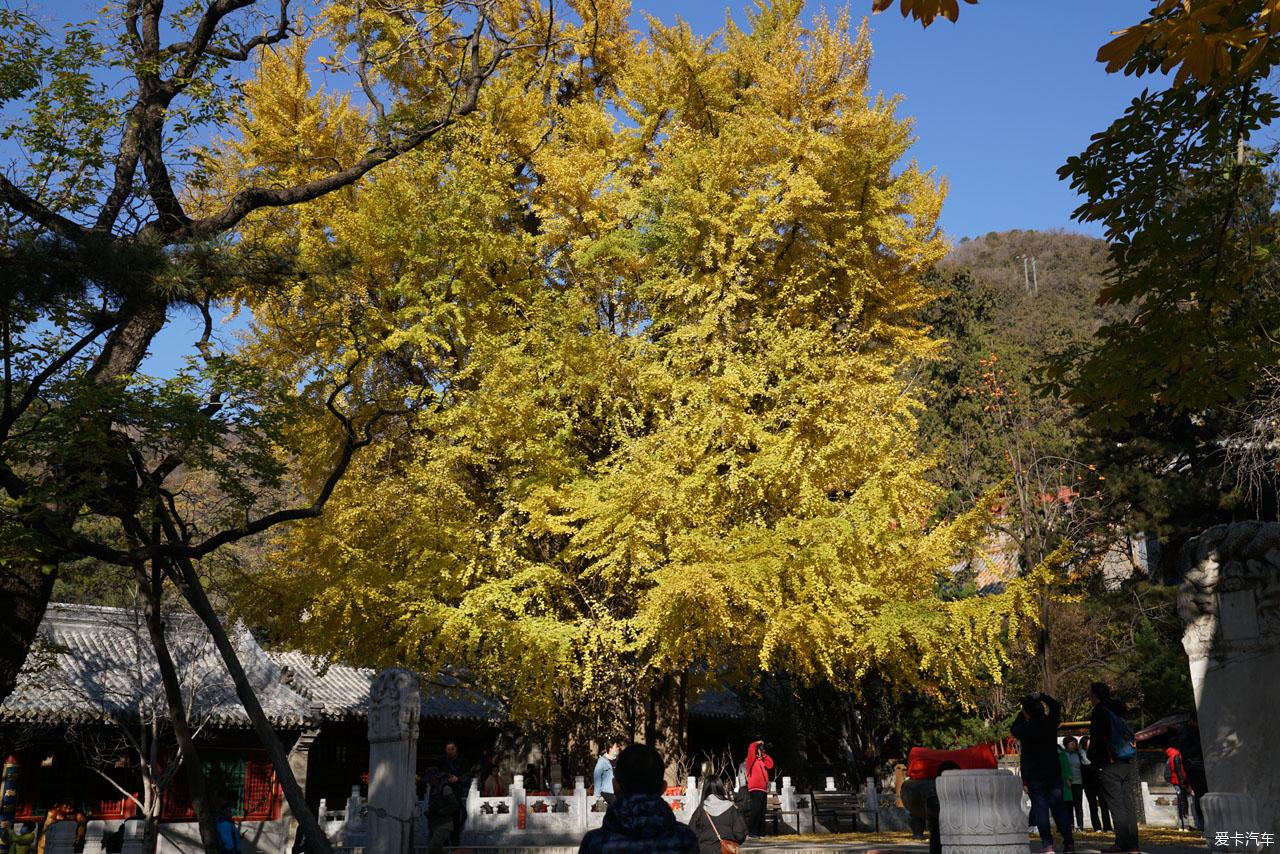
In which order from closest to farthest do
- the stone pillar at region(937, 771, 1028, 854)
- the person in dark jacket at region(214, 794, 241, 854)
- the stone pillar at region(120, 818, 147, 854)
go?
1. the stone pillar at region(937, 771, 1028, 854)
2. the person in dark jacket at region(214, 794, 241, 854)
3. the stone pillar at region(120, 818, 147, 854)

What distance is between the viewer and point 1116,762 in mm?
8484

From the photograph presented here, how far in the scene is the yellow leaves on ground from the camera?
12.9 metres

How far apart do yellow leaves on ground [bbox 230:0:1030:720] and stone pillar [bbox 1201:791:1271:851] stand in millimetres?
6835

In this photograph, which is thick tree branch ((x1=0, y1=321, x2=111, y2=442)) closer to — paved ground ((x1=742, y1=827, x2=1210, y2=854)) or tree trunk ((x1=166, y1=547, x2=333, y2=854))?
tree trunk ((x1=166, y1=547, x2=333, y2=854))

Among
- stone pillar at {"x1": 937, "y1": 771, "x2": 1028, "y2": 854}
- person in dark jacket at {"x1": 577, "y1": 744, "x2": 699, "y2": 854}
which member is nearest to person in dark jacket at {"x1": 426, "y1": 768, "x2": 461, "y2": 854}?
stone pillar at {"x1": 937, "y1": 771, "x2": 1028, "y2": 854}

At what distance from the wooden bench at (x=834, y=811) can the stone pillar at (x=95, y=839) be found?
1151cm

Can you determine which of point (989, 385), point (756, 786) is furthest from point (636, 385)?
point (989, 385)

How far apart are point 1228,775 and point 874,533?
5925mm

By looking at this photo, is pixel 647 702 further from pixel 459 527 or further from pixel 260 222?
pixel 260 222

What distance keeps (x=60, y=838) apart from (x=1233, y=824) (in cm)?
1292

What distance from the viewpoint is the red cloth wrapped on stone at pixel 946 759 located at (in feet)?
28.7

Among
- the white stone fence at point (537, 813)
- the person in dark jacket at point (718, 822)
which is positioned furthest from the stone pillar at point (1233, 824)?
the white stone fence at point (537, 813)

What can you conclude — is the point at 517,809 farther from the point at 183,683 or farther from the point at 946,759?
the point at 183,683

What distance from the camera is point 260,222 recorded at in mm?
15031
